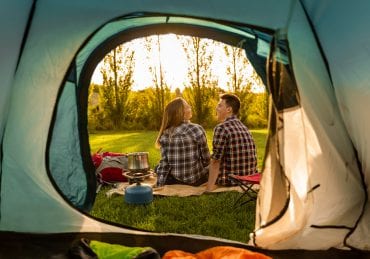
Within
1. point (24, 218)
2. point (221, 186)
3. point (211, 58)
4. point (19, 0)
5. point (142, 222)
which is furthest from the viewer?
point (211, 58)

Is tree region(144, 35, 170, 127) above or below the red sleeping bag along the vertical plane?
above

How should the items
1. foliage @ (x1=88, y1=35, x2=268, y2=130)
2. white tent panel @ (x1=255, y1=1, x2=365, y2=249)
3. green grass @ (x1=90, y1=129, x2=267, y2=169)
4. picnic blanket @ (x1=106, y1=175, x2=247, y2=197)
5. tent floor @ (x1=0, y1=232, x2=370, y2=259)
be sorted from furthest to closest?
foliage @ (x1=88, y1=35, x2=268, y2=130) < green grass @ (x1=90, y1=129, x2=267, y2=169) < picnic blanket @ (x1=106, y1=175, x2=247, y2=197) < tent floor @ (x1=0, y1=232, x2=370, y2=259) < white tent panel @ (x1=255, y1=1, x2=365, y2=249)

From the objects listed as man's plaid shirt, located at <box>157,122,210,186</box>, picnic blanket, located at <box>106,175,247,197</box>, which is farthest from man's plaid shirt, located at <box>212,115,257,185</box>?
man's plaid shirt, located at <box>157,122,210,186</box>

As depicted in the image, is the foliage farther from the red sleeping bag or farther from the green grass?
the red sleeping bag

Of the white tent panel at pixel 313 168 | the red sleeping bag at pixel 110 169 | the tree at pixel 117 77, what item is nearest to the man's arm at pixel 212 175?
the red sleeping bag at pixel 110 169

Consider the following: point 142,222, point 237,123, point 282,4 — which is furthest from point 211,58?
point 282,4

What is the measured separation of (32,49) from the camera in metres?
2.89

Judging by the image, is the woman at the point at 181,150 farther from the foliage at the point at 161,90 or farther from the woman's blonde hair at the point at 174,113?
the foliage at the point at 161,90

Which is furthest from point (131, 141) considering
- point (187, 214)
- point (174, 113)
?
point (187, 214)

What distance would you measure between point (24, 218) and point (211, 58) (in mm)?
7403

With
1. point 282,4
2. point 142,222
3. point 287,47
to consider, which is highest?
point 282,4

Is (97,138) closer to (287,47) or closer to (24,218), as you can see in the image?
(24,218)

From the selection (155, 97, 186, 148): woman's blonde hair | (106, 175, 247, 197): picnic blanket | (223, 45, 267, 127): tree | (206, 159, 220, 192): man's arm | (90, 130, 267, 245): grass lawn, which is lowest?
(90, 130, 267, 245): grass lawn

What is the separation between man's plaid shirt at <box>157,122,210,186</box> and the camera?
4352 mm
